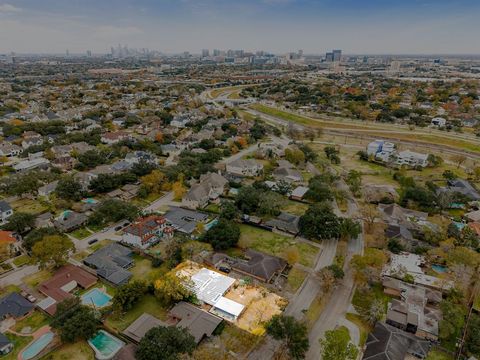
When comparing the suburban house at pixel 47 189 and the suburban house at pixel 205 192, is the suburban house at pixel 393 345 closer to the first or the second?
the suburban house at pixel 205 192

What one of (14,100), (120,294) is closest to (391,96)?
(120,294)

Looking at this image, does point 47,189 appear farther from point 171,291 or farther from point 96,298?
point 171,291

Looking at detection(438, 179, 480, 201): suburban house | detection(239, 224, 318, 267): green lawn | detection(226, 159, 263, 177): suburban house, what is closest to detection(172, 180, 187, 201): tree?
detection(226, 159, 263, 177): suburban house

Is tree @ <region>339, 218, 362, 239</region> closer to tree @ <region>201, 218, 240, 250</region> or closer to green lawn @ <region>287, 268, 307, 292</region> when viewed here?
green lawn @ <region>287, 268, 307, 292</region>

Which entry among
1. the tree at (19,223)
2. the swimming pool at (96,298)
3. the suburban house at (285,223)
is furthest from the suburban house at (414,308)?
the tree at (19,223)

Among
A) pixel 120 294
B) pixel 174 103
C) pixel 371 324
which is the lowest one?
pixel 371 324

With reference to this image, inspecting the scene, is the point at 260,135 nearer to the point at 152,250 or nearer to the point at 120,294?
the point at 152,250
